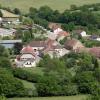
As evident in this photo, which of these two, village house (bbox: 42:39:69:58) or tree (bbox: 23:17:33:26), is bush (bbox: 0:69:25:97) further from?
tree (bbox: 23:17:33:26)

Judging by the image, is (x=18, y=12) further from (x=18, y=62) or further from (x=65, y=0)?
(x=18, y=62)

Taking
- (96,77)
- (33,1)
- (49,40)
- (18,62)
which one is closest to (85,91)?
(96,77)

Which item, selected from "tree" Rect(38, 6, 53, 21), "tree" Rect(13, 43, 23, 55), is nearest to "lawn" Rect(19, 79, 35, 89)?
"tree" Rect(13, 43, 23, 55)

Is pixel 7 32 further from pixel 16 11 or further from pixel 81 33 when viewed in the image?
pixel 16 11

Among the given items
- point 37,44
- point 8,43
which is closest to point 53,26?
point 37,44

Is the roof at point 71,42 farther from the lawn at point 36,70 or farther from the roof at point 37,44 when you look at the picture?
the lawn at point 36,70
